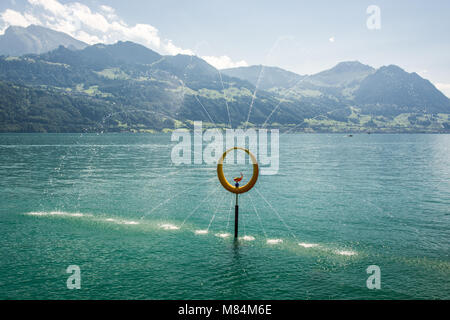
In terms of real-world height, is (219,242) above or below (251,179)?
below

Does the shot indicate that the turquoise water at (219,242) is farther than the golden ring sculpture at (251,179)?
No

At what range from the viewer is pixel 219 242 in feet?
109

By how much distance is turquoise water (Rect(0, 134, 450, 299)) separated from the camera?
23.9 m

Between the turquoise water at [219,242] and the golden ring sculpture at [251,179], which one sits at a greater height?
the golden ring sculpture at [251,179]

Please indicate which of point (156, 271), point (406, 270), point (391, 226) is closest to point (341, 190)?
point (391, 226)

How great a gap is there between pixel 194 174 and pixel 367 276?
6363cm

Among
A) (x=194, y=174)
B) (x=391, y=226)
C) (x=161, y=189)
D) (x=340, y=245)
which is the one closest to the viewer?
(x=340, y=245)

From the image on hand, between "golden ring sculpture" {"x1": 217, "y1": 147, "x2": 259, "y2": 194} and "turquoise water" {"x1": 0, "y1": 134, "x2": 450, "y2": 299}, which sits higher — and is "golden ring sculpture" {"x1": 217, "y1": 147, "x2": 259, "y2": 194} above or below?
above

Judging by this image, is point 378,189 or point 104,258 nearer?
point 104,258

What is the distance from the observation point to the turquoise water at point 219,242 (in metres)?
23.9

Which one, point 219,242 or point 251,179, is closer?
point 251,179

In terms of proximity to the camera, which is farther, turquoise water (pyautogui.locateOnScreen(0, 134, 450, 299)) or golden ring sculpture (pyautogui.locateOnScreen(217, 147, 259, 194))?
golden ring sculpture (pyautogui.locateOnScreen(217, 147, 259, 194))

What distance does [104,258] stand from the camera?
28844mm

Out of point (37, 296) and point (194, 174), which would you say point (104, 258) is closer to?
point (37, 296)
